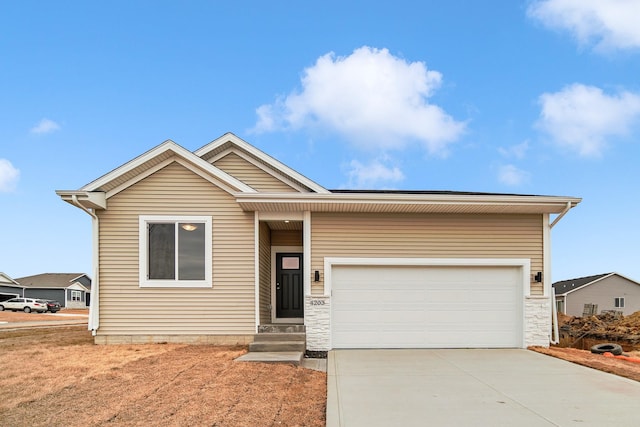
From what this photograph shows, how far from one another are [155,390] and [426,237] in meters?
6.36

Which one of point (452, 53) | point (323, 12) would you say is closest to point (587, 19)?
point (452, 53)

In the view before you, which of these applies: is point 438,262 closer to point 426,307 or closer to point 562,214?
point 426,307

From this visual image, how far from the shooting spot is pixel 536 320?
9898mm

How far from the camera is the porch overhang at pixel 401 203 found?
9234 mm

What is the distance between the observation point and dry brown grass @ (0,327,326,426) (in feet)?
16.0

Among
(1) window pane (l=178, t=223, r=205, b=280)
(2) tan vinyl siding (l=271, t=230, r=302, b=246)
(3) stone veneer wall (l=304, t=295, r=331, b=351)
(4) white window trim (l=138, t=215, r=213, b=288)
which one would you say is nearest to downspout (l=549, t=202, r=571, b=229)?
(3) stone veneer wall (l=304, t=295, r=331, b=351)

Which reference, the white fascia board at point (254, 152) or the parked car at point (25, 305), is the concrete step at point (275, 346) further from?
the parked car at point (25, 305)

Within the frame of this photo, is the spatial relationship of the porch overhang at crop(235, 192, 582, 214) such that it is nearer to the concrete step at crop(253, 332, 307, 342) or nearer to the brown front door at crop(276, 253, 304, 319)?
the brown front door at crop(276, 253, 304, 319)

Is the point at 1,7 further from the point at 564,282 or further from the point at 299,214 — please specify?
the point at 564,282

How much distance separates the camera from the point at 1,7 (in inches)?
469

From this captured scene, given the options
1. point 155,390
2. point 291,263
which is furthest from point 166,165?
point 155,390

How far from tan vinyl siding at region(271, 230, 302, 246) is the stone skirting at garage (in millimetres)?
2829

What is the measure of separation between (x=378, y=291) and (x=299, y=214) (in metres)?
2.44

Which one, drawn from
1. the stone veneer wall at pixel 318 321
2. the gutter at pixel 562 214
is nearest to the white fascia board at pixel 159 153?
the stone veneer wall at pixel 318 321
